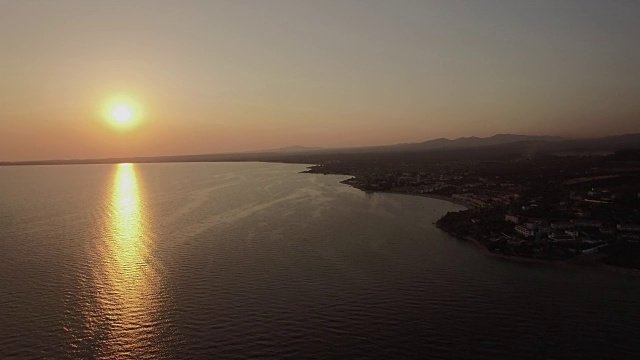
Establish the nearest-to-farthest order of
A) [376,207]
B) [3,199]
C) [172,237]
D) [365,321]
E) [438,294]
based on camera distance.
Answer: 1. [365,321]
2. [438,294]
3. [172,237]
4. [376,207]
5. [3,199]

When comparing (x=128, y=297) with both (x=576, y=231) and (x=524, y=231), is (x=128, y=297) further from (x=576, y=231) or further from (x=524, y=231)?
(x=576, y=231)

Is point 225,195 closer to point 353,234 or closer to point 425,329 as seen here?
point 353,234

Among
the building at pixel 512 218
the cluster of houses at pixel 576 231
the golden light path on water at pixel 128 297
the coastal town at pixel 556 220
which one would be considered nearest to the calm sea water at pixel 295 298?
the golden light path on water at pixel 128 297

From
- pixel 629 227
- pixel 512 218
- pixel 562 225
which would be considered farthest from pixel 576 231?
pixel 512 218

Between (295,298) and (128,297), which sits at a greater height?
(128,297)

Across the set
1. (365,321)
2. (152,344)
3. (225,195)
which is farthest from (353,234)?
(225,195)
